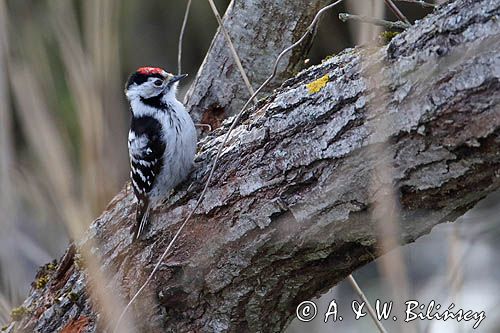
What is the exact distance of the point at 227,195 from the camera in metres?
2.16

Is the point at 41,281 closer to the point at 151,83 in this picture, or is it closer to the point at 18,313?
the point at 18,313

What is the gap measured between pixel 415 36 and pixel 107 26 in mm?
714

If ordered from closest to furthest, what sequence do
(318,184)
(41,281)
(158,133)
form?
(318,184), (41,281), (158,133)

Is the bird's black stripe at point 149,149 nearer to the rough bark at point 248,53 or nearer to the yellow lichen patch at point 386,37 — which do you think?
the rough bark at point 248,53

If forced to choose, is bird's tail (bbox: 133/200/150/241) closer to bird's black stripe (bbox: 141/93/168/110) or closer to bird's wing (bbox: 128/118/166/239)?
bird's wing (bbox: 128/118/166/239)

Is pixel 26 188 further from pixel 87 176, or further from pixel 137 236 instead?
pixel 87 176

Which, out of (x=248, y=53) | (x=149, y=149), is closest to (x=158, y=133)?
(x=149, y=149)

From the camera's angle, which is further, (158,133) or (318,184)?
(158,133)

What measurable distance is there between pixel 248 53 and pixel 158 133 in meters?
0.48

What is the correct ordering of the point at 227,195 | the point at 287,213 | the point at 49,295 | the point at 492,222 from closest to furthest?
the point at 287,213 → the point at 227,195 → the point at 49,295 → the point at 492,222

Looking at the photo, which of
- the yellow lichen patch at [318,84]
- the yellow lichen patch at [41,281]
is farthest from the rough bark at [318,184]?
the yellow lichen patch at [41,281]

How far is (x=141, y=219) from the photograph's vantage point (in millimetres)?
2453

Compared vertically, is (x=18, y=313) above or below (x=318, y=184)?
above

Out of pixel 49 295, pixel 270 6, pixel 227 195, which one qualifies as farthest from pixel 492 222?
pixel 49 295
